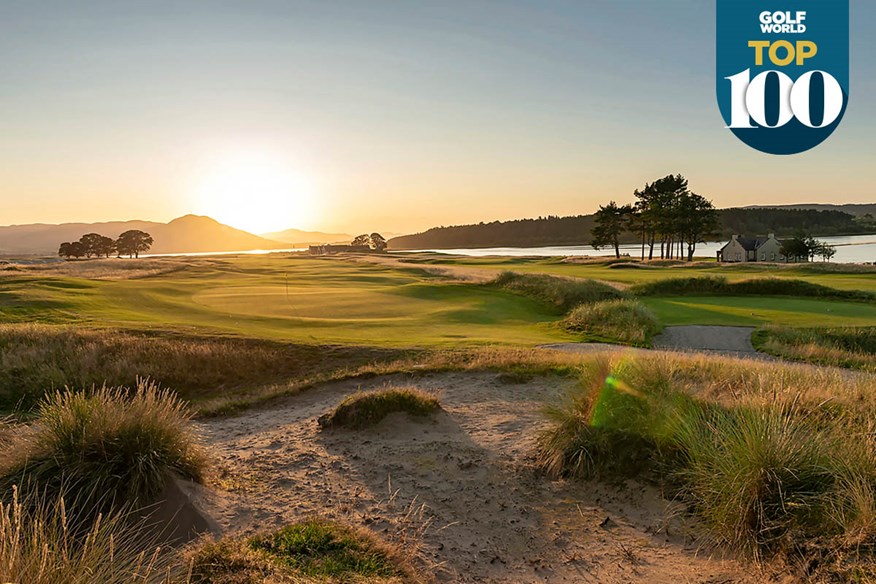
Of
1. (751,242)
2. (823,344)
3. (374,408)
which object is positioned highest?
(751,242)

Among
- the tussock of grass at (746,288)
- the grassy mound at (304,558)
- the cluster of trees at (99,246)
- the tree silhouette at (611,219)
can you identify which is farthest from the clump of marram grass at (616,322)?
the cluster of trees at (99,246)

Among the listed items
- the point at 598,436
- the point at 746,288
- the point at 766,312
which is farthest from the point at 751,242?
the point at 598,436

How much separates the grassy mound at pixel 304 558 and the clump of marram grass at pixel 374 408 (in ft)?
13.6

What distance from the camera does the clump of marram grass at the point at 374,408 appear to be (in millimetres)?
10398

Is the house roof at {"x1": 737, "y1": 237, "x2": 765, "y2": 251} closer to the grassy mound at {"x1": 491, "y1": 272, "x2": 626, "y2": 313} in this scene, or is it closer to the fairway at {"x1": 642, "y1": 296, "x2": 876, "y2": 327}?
the fairway at {"x1": 642, "y1": 296, "x2": 876, "y2": 327}

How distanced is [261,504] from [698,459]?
5704 millimetres

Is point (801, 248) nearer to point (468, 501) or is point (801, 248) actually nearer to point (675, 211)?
point (675, 211)

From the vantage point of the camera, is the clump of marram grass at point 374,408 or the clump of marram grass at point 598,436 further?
the clump of marram grass at point 374,408

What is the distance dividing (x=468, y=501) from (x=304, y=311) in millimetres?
24443

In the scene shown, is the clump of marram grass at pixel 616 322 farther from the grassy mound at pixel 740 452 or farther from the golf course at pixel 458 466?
the grassy mound at pixel 740 452

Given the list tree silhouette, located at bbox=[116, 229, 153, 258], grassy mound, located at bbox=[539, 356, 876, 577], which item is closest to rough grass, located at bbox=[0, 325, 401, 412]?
grassy mound, located at bbox=[539, 356, 876, 577]

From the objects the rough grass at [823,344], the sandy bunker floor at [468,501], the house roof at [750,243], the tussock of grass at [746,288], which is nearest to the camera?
the sandy bunker floor at [468,501]

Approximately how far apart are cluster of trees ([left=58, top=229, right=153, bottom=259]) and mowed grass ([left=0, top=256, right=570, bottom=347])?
112346 mm

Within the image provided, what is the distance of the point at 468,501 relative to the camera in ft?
24.0
